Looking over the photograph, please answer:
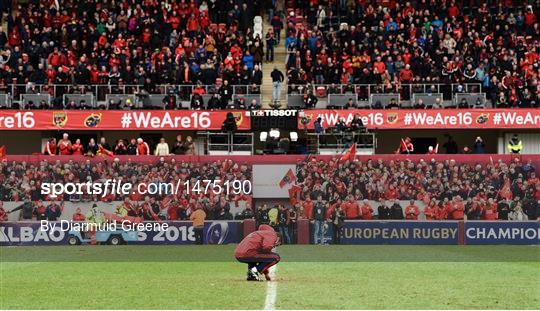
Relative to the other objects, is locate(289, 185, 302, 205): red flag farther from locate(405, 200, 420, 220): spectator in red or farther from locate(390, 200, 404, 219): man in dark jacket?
locate(405, 200, 420, 220): spectator in red

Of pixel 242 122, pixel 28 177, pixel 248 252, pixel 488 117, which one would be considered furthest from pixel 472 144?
pixel 248 252

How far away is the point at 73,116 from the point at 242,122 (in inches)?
276

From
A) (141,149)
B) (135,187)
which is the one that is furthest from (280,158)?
(141,149)

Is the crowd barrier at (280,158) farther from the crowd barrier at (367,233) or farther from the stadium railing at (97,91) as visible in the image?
the stadium railing at (97,91)

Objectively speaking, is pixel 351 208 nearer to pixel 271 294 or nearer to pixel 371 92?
pixel 371 92

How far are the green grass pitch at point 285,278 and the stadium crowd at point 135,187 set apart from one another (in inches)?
69.9

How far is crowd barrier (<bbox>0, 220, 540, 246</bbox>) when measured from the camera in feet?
107

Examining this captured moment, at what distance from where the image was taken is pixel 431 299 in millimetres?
16766

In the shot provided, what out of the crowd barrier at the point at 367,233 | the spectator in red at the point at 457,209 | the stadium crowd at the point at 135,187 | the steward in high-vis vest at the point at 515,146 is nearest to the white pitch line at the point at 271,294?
the crowd barrier at the point at 367,233

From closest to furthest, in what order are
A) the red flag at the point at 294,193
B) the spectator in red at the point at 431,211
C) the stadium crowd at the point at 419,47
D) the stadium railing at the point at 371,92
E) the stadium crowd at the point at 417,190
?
the stadium crowd at the point at 417,190 → the spectator in red at the point at 431,211 → the red flag at the point at 294,193 → the stadium railing at the point at 371,92 → the stadium crowd at the point at 419,47

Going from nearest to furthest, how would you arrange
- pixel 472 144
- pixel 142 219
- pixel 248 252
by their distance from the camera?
pixel 248 252, pixel 142 219, pixel 472 144

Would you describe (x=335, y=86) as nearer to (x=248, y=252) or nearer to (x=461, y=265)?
(x=461, y=265)

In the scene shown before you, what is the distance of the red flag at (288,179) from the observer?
3350 centimetres

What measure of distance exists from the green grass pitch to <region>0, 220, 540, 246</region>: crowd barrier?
1275mm
